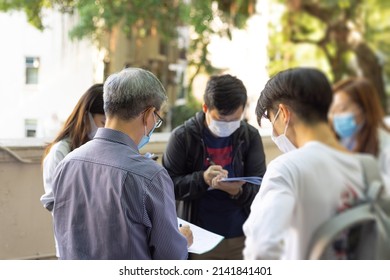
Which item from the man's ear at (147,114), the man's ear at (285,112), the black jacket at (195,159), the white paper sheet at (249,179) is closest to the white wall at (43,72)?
the black jacket at (195,159)

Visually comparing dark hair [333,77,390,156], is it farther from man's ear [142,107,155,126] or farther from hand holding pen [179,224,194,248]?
hand holding pen [179,224,194,248]

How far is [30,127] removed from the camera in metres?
8.71

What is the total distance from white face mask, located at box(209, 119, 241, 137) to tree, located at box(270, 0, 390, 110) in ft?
1.53

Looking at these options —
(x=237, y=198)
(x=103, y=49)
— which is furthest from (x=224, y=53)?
(x=237, y=198)

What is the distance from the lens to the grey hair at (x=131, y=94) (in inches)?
74.2

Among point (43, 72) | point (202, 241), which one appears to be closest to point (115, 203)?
point (202, 241)

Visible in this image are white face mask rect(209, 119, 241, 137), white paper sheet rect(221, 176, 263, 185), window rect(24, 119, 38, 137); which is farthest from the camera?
window rect(24, 119, 38, 137)

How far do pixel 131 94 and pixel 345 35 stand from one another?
1.85m

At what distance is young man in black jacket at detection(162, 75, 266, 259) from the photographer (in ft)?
8.54

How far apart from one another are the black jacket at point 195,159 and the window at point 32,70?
746 cm

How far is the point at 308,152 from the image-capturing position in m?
1.45

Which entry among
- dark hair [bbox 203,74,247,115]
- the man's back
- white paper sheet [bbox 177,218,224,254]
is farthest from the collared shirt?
dark hair [bbox 203,74,247,115]

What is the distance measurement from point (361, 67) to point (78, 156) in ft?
3.01
